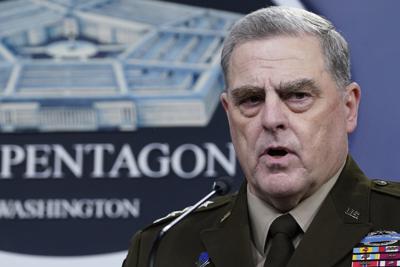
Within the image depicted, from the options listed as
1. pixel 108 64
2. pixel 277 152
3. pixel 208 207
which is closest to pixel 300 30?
pixel 277 152

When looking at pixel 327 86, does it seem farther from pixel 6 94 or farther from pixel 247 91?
pixel 6 94

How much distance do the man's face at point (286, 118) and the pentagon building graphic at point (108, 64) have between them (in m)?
1.19

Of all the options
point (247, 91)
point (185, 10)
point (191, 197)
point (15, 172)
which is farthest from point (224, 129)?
point (247, 91)

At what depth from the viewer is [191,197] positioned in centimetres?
272

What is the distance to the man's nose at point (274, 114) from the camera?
146 centimetres

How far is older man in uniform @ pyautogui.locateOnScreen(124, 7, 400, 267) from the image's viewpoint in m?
1.48

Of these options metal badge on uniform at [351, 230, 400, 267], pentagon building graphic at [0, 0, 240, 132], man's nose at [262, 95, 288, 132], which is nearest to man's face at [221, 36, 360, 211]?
man's nose at [262, 95, 288, 132]

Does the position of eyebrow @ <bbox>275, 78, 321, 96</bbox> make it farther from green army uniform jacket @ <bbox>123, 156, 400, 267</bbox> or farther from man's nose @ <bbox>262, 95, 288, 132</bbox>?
green army uniform jacket @ <bbox>123, 156, 400, 267</bbox>

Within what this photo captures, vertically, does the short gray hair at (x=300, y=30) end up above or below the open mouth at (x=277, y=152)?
above

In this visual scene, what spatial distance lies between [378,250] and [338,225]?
0.09 meters

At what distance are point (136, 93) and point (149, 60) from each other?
11cm

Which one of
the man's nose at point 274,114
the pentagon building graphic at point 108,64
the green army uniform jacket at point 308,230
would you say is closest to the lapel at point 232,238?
the green army uniform jacket at point 308,230

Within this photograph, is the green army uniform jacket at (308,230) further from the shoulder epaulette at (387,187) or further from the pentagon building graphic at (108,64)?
the pentagon building graphic at (108,64)

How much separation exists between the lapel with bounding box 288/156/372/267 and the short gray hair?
18cm
